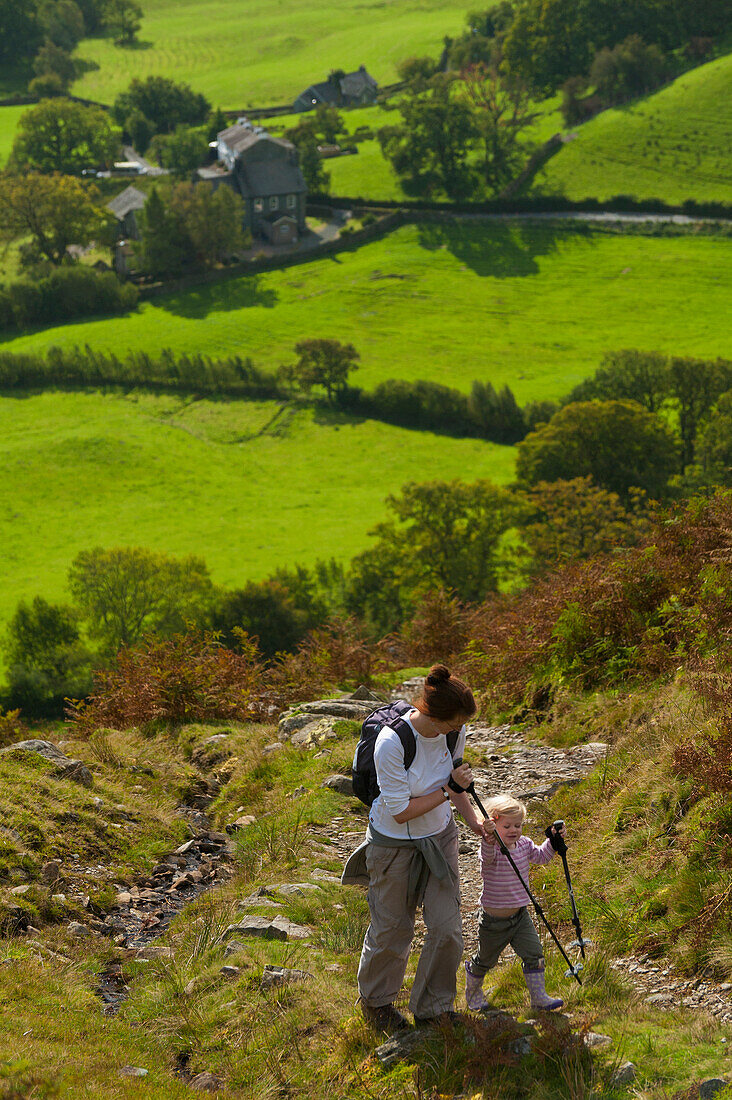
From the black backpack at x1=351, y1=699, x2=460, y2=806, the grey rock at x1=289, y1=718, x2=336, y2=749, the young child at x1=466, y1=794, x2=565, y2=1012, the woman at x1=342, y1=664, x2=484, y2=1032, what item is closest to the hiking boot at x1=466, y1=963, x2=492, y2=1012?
the young child at x1=466, y1=794, x2=565, y2=1012

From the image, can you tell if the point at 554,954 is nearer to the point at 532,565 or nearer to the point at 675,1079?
the point at 675,1079

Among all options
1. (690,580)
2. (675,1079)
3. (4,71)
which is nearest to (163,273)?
(4,71)

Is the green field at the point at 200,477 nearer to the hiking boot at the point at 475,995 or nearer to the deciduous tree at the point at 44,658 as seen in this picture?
the deciduous tree at the point at 44,658

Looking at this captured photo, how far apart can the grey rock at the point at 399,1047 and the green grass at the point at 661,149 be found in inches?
4692

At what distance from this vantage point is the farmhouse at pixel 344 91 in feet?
537

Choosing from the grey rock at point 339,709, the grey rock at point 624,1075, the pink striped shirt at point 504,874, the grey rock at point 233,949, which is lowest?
the grey rock at point 339,709

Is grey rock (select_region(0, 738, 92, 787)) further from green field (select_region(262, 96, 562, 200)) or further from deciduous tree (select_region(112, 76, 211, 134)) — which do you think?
deciduous tree (select_region(112, 76, 211, 134))

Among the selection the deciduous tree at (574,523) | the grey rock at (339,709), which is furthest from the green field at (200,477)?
the grey rock at (339,709)

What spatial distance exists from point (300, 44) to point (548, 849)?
703ft

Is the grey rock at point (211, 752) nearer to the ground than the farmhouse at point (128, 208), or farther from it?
nearer to the ground

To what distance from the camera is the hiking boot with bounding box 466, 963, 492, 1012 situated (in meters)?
6.61

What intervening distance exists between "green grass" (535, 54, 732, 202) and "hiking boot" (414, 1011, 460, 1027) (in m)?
119

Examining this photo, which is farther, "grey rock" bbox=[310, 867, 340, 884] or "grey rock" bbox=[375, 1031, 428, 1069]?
"grey rock" bbox=[310, 867, 340, 884]

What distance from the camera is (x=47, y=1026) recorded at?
22.6 feet
